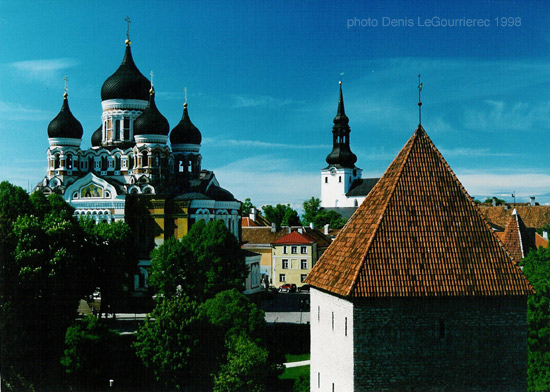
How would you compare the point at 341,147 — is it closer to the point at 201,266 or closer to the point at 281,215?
the point at 281,215

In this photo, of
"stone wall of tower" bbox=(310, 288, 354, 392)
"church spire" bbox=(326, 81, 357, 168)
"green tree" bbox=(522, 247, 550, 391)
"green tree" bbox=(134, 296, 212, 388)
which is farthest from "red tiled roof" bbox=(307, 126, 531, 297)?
"church spire" bbox=(326, 81, 357, 168)

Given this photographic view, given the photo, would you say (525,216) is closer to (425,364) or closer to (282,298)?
(282,298)

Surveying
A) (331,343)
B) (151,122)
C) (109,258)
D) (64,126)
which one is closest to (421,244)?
(331,343)

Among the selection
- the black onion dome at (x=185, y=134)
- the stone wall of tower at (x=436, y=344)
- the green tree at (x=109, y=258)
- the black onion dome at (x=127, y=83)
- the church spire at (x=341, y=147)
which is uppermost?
the church spire at (x=341, y=147)

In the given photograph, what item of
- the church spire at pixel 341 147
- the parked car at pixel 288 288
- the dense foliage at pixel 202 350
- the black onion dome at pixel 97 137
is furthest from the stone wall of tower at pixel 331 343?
the church spire at pixel 341 147

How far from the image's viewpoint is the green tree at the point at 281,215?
97500mm

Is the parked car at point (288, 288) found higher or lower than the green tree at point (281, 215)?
lower

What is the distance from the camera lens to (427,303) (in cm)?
1329

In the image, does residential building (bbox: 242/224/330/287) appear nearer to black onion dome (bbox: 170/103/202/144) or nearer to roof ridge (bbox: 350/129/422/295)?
black onion dome (bbox: 170/103/202/144)

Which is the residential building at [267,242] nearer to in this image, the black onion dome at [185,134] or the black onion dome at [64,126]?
the black onion dome at [185,134]

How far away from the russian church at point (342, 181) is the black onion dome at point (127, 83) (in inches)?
2520

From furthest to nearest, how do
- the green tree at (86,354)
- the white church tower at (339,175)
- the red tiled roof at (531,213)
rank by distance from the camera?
the white church tower at (339,175) < the red tiled roof at (531,213) < the green tree at (86,354)

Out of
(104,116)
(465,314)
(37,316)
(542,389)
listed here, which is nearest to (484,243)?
(465,314)

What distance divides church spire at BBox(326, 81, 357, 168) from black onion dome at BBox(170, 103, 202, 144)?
56.8m
